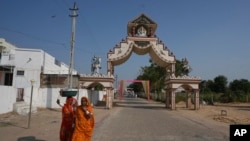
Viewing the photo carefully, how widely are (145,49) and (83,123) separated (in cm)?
2786

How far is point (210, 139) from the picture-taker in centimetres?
1180

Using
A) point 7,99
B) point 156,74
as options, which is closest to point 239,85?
point 156,74

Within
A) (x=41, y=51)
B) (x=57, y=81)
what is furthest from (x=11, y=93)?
(x=41, y=51)

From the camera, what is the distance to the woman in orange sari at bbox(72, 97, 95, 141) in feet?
28.3

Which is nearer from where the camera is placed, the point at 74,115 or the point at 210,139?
the point at 74,115

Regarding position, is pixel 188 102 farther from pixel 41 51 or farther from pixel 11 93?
pixel 11 93

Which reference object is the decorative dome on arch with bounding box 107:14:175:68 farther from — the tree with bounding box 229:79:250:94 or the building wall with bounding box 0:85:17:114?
the tree with bounding box 229:79:250:94

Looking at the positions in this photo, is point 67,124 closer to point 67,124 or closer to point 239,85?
point 67,124

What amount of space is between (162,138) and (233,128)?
20.3 ft

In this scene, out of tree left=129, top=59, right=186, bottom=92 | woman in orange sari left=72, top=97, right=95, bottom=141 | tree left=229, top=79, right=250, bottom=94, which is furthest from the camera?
tree left=229, top=79, right=250, bottom=94

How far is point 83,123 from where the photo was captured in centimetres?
870

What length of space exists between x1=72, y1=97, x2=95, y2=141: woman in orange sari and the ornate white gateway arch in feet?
85.0

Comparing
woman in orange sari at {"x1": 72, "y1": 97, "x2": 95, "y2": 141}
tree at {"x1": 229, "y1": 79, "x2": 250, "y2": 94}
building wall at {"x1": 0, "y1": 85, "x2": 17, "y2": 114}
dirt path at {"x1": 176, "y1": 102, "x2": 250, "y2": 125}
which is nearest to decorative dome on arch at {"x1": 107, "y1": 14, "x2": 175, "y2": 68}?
dirt path at {"x1": 176, "y1": 102, "x2": 250, "y2": 125}

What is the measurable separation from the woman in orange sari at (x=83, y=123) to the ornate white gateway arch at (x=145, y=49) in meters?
25.9
